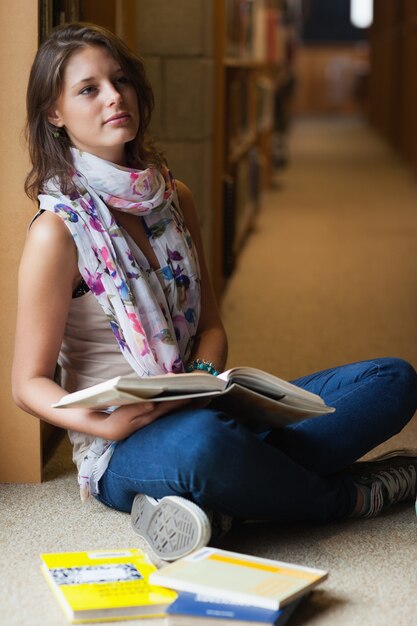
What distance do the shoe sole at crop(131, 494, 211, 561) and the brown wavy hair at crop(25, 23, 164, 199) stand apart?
0.60 meters

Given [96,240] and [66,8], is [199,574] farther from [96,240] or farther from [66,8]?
[66,8]

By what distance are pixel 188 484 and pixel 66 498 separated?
1.52 feet

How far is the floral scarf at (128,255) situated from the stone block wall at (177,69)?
1624 millimetres

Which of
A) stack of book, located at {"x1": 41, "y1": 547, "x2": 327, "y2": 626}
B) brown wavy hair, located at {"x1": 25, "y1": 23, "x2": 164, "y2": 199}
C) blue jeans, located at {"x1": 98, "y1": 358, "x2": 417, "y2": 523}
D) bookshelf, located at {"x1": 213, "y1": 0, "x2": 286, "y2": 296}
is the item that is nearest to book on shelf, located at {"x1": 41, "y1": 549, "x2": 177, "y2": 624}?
stack of book, located at {"x1": 41, "y1": 547, "x2": 327, "y2": 626}

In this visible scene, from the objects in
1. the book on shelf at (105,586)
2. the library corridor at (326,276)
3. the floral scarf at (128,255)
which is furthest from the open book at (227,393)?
the library corridor at (326,276)

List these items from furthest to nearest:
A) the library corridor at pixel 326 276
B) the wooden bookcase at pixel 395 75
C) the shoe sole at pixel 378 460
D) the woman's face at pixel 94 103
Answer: the wooden bookcase at pixel 395 75 < the library corridor at pixel 326 276 < the shoe sole at pixel 378 460 < the woman's face at pixel 94 103

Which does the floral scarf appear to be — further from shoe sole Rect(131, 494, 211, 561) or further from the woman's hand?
shoe sole Rect(131, 494, 211, 561)

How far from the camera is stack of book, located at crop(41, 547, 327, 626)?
1.62m

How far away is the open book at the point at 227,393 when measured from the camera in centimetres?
175

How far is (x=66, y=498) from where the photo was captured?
7.39ft

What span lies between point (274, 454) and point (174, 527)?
0.21 metres

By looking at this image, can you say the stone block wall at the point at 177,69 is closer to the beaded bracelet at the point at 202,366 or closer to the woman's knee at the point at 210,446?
the beaded bracelet at the point at 202,366

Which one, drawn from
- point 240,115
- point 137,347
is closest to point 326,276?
point 240,115

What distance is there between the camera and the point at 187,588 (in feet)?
5.48
